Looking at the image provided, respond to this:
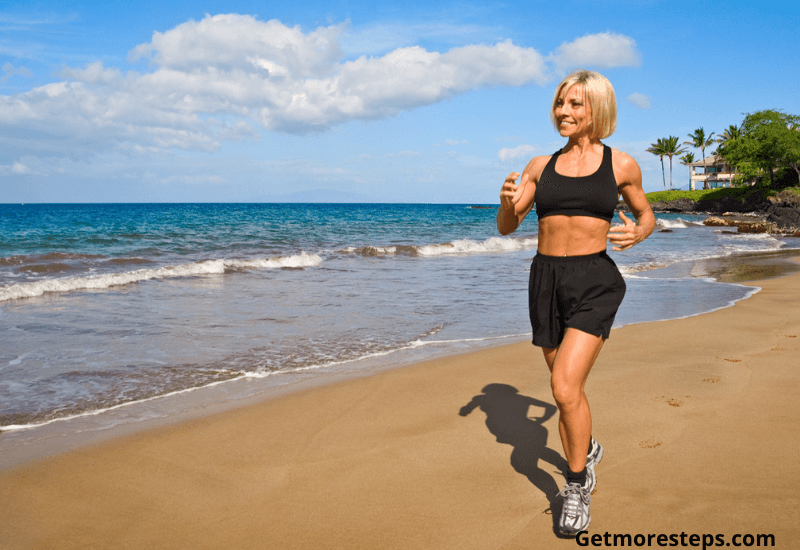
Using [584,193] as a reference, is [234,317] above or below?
below

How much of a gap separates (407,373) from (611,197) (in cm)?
341

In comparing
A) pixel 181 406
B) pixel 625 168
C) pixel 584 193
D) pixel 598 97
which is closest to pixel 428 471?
pixel 584 193

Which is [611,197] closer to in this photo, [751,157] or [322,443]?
[322,443]

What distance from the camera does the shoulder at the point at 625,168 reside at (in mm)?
2885

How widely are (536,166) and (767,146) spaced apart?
68.5m

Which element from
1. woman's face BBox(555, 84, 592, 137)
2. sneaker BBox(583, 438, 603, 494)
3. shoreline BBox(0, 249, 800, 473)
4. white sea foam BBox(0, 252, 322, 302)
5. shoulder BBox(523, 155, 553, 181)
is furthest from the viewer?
white sea foam BBox(0, 252, 322, 302)

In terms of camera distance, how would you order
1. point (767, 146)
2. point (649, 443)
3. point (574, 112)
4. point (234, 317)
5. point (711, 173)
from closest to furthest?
point (574, 112)
point (649, 443)
point (234, 317)
point (767, 146)
point (711, 173)

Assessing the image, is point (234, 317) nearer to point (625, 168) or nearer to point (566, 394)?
point (566, 394)

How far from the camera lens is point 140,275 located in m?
14.8

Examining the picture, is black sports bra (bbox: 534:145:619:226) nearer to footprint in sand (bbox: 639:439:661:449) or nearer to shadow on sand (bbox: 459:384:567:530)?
shadow on sand (bbox: 459:384:567:530)

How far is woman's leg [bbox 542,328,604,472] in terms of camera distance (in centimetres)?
276

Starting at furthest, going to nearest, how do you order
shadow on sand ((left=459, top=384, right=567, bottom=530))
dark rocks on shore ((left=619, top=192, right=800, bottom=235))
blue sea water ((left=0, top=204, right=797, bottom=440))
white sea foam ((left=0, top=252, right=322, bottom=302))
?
dark rocks on shore ((left=619, top=192, right=800, bottom=235)) < white sea foam ((left=0, top=252, right=322, bottom=302)) < blue sea water ((left=0, top=204, right=797, bottom=440)) < shadow on sand ((left=459, top=384, right=567, bottom=530))

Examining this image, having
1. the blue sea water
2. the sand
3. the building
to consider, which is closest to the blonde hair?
the sand

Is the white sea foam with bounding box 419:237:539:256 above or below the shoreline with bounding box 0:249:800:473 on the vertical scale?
above
